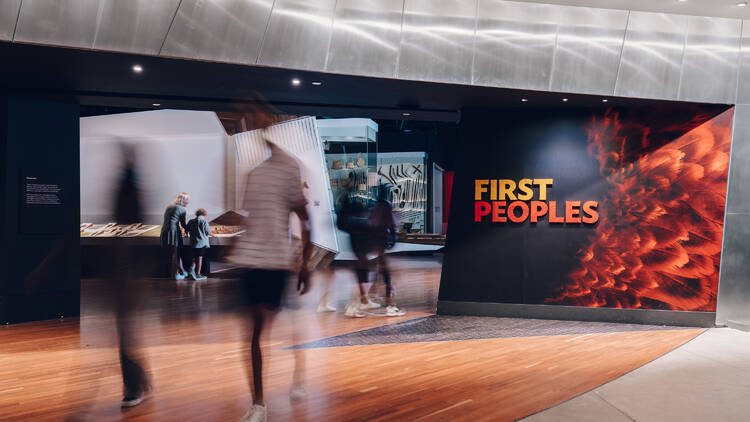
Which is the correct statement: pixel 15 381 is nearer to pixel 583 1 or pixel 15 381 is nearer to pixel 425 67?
pixel 425 67

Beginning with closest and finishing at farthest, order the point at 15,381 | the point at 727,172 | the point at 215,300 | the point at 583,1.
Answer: the point at 15,381 → the point at 583,1 → the point at 727,172 → the point at 215,300

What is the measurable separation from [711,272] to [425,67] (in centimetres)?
413

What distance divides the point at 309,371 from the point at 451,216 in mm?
3400

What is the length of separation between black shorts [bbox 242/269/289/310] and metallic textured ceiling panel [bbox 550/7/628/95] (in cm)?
431

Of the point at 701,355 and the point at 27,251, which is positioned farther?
the point at 27,251

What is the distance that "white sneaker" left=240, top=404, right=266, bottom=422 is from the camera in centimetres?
312

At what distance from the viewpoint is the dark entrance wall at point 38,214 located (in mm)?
6469

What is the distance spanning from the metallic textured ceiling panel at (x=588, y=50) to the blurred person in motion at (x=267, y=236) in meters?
4.02

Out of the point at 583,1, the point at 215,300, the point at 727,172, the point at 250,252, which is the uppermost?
the point at 583,1

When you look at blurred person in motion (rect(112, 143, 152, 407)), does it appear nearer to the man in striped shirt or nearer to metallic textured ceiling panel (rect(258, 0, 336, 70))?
the man in striped shirt

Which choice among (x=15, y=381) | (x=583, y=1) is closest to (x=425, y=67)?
(x=583, y=1)

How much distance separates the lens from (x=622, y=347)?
209 inches

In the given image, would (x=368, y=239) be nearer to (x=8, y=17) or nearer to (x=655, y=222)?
(x=655, y=222)

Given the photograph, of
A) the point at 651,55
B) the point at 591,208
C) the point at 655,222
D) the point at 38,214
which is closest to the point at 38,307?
the point at 38,214
